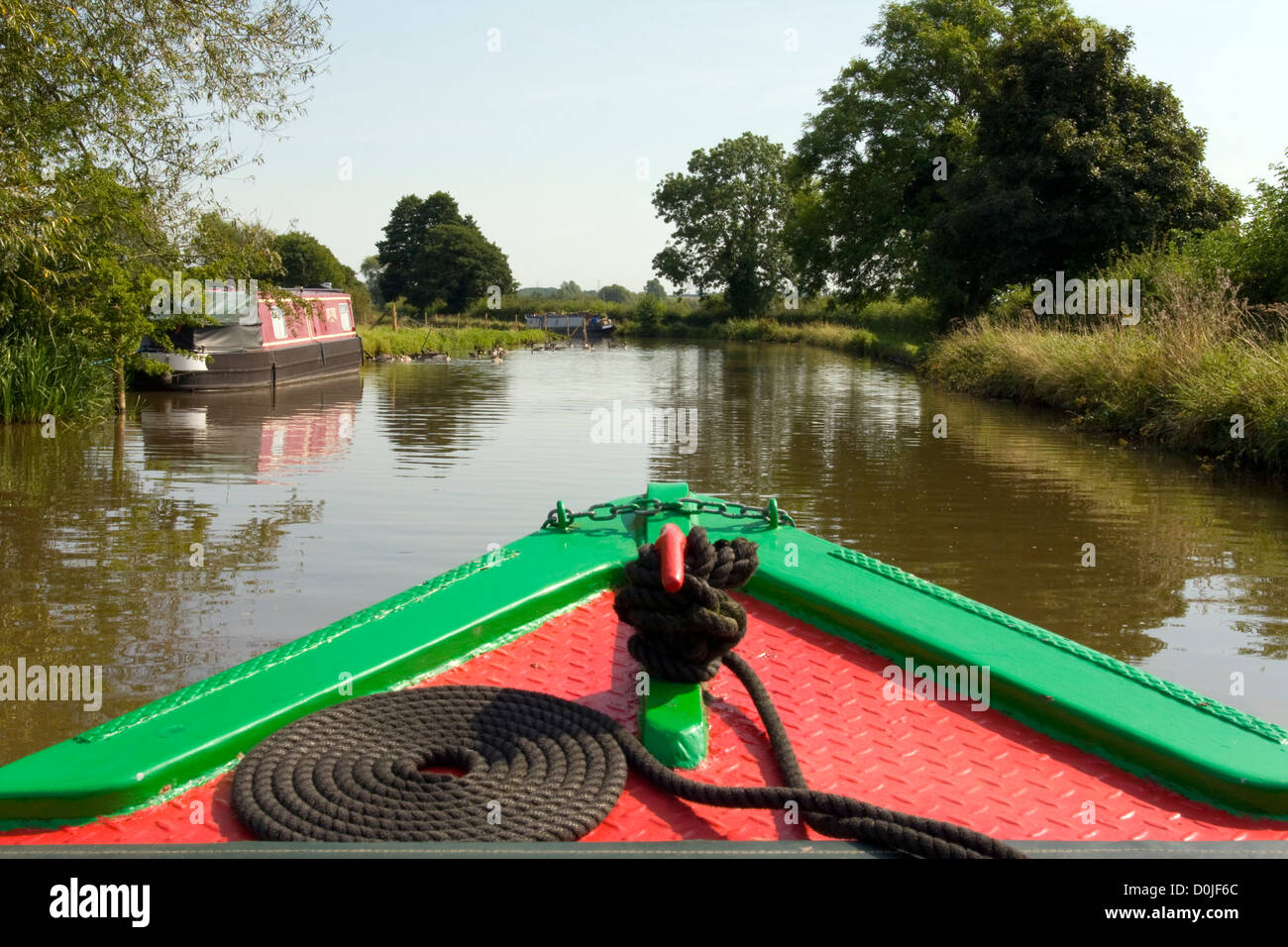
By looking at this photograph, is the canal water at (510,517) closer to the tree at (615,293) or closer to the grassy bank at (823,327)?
the grassy bank at (823,327)

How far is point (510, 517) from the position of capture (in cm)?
894

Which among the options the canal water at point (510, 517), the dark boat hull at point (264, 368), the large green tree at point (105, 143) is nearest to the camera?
the canal water at point (510, 517)

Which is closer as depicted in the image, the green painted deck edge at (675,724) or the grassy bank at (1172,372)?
the green painted deck edge at (675,724)

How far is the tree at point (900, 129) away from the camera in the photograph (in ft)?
115

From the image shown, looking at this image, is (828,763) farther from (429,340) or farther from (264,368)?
(429,340)

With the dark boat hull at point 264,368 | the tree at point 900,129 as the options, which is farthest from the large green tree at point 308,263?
the dark boat hull at point 264,368

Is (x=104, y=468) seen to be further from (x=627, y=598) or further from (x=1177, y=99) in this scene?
(x=1177, y=99)

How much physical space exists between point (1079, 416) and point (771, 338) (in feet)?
127

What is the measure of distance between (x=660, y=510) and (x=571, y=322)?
6508 centimetres

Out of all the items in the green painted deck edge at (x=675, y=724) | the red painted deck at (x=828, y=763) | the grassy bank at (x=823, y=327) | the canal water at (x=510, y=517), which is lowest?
the canal water at (x=510, y=517)

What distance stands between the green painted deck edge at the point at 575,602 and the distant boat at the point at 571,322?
6123cm

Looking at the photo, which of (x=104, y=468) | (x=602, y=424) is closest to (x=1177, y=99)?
(x=602, y=424)

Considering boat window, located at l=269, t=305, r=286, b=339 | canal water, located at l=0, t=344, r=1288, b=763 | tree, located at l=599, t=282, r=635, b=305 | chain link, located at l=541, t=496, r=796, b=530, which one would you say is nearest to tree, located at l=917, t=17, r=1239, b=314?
canal water, located at l=0, t=344, r=1288, b=763

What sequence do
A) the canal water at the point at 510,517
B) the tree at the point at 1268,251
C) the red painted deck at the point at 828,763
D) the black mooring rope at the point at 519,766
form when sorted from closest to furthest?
the black mooring rope at the point at 519,766 < the red painted deck at the point at 828,763 < the canal water at the point at 510,517 < the tree at the point at 1268,251
